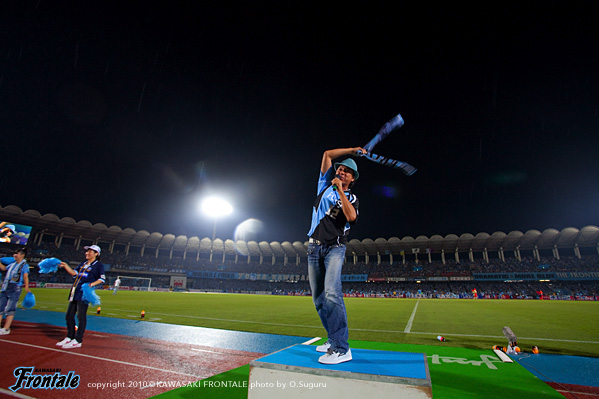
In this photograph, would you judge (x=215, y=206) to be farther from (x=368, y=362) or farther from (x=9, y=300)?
(x=368, y=362)

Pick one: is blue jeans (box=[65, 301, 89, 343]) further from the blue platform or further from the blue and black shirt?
the blue and black shirt

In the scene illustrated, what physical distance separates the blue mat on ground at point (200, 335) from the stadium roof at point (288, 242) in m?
57.6

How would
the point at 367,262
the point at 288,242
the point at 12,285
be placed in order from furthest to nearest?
the point at 288,242, the point at 367,262, the point at 12,285

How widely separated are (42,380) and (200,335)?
4.38m

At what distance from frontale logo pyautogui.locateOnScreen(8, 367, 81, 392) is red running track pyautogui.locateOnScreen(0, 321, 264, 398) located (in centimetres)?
7

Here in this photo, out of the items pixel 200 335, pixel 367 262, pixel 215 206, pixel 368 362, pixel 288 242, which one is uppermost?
pixel 215 206

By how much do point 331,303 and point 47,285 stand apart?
5546 cm

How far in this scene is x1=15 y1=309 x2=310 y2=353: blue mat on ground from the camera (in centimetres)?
688

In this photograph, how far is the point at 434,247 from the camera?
214ft

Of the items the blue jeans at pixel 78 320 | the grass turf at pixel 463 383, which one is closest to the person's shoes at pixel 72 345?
the blue jeans at pixel 78 320

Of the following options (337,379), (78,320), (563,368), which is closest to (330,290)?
(337,379)

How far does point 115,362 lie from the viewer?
505 cm

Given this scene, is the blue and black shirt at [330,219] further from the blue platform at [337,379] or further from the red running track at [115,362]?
the red running track at [115,362]

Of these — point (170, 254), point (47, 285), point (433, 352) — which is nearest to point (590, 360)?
point (433, 352)
